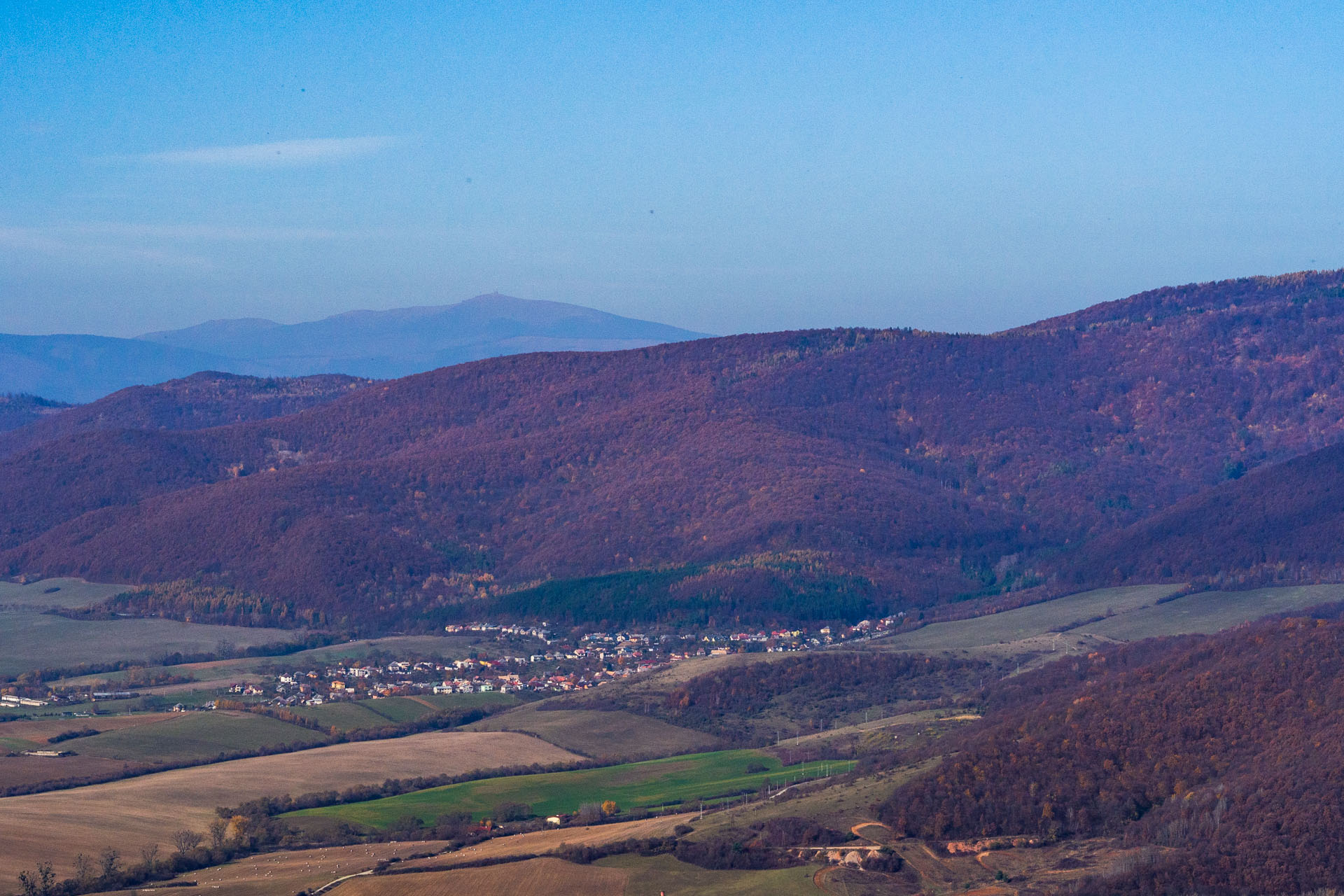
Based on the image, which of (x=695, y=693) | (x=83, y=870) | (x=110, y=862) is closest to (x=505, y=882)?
(x=110, y=862)

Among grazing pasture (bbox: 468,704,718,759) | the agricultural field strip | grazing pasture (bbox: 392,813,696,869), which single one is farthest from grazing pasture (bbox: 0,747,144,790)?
the agricultural field strip

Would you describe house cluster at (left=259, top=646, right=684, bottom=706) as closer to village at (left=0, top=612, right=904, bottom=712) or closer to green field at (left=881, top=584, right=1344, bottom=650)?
village at (left=0, top=612, right=904, bottom=712)

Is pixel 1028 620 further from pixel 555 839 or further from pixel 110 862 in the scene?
pixel 110 862

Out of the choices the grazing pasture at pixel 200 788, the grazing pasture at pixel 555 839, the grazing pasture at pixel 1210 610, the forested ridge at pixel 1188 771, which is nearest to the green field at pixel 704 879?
the grazing pasture at pixel 555 839

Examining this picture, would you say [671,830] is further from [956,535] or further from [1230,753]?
[956,535]

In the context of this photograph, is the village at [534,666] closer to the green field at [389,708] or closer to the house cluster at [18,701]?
the green field at [389,708]

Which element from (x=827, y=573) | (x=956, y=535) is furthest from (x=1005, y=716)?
(x=956, y=535)
